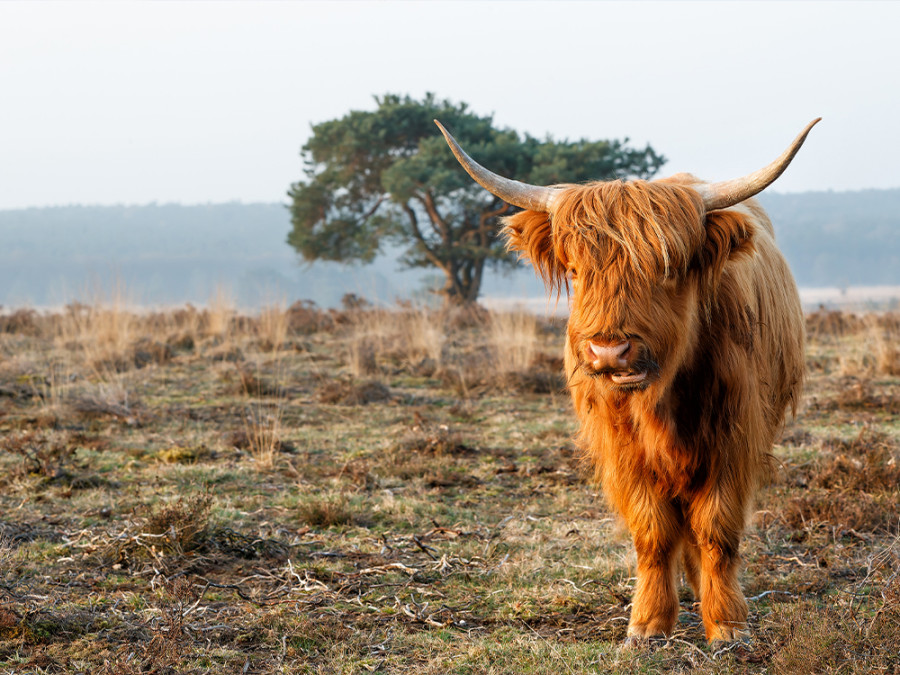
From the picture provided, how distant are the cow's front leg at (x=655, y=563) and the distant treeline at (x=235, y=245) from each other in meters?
100

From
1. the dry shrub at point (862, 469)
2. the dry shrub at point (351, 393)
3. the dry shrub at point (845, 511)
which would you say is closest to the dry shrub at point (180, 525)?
the dry shrub at point (845, 511)

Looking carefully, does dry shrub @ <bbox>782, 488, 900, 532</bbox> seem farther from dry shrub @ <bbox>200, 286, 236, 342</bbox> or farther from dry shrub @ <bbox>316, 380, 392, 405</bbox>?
dry shrub @ <bbox>200, 286, 236, 342</bbox>

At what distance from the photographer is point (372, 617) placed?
337cm

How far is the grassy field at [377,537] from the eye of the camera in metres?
2.92

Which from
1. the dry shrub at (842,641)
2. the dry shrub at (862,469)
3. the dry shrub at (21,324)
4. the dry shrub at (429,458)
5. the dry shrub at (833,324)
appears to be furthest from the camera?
the dry shrub at (21,324)

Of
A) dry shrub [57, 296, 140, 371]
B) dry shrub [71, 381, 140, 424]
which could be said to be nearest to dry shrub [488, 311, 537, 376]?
dry shrub [71, 381, 140, 424]

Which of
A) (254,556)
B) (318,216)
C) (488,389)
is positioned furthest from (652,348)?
(318,216)

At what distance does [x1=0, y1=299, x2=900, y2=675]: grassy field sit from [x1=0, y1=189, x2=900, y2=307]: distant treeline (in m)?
95.7

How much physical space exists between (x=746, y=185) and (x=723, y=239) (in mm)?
220

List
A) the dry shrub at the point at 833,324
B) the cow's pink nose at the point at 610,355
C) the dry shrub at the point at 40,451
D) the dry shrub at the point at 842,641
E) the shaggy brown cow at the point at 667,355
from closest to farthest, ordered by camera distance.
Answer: the dry shrub at the point at 842,641 → the cow's pink nose at the point at 610,355 → the shaggy brown cow at the point at 667,355 → the dry shrub at the point at 40,451 → the dry shrub at the point at 833,324

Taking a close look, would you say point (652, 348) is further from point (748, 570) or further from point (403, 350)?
point (403, 350)

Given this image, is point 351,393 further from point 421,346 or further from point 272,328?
point 272,328

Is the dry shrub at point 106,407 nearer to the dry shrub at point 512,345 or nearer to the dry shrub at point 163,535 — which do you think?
the dry shrub at point 163,535

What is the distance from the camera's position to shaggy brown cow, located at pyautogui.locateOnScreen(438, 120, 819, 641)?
9.16 feet
